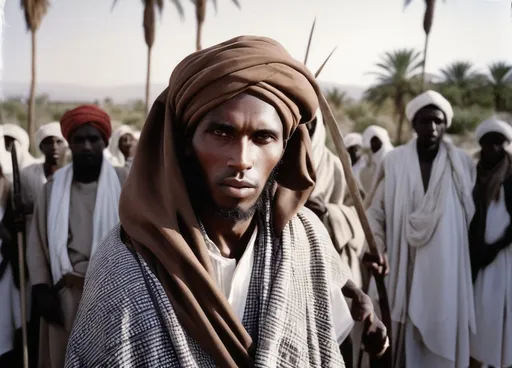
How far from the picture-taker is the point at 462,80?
23062 mm

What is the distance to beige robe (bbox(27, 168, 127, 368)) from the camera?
3.06 m

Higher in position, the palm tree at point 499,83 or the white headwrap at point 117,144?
the palm tree at point 499,83

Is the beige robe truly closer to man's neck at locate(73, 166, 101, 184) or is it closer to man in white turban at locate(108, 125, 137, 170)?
man's neck at locate(73, 166, 101, 184)

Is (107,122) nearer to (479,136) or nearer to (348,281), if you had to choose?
(348,281)

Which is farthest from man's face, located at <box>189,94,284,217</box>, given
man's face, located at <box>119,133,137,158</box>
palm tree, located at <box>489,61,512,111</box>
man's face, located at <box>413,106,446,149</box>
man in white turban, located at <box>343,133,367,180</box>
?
palm tree, located at <box>489,61,512,111</box>

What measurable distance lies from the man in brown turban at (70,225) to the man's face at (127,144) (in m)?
3.12

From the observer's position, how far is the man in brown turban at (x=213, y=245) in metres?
1.32

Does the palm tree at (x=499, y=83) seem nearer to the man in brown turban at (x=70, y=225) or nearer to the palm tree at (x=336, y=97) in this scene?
the palm tree at (x=336, y=97)

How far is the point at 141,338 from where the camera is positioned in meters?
1.30

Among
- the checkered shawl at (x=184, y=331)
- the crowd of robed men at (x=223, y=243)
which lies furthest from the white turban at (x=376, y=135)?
the checkered shawl at (x=184, y=331)

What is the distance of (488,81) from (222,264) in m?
24.2

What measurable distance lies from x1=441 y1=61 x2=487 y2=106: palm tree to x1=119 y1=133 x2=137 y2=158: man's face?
2000 centimetres

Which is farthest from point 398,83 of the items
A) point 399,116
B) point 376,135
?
point 376,135

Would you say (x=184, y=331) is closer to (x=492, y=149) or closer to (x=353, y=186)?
(x=353, y=186)
